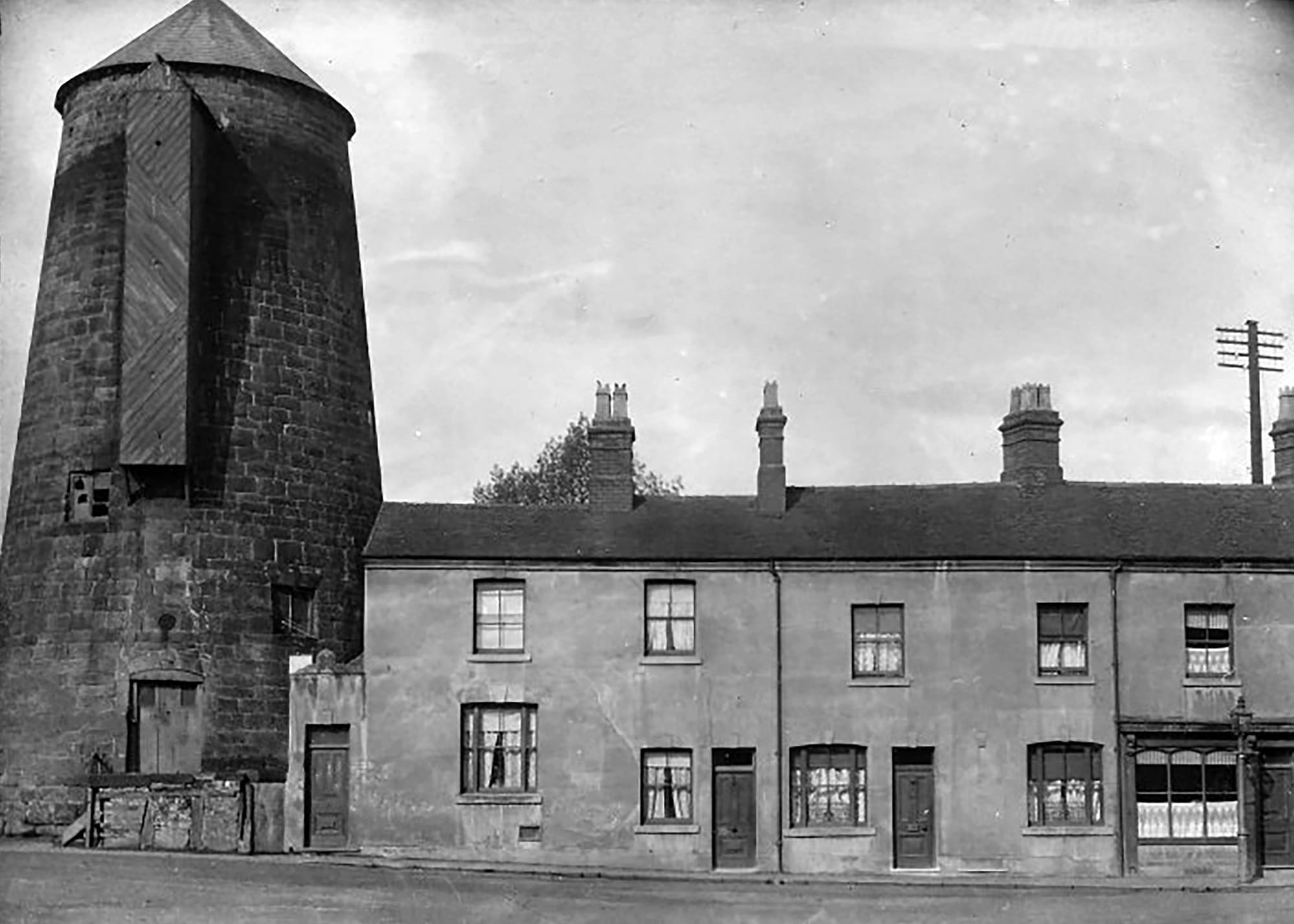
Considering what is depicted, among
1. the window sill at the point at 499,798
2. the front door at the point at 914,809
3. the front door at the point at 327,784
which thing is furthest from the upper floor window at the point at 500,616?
the front door at the point at 914,809

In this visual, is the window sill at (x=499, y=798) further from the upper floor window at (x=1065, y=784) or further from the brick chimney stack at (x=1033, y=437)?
the brick chimney stack at (x=1033, y=437)

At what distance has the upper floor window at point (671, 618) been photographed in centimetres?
3800

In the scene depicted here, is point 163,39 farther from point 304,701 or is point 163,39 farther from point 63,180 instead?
point 304,701

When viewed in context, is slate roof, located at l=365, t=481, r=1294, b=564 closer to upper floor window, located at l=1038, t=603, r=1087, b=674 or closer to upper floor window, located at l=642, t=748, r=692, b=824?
upper floor window, located at l=1038, t=603, r=1087, b=674

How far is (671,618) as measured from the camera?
38094mm

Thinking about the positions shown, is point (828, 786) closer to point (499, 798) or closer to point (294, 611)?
point (499, 798)

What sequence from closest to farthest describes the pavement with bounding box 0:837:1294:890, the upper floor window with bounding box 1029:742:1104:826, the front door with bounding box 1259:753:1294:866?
the pavement with bounding box 0:837:1294:890, the front door with bounding box 1259:753:1294:866, the upper floor window with bounding box 1029:742:1104:826

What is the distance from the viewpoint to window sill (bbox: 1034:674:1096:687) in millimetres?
37531

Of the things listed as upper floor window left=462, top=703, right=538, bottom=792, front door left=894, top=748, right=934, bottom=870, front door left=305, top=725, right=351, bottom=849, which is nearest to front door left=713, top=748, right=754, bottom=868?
front door left=894, top=748, right=934, bottom=870

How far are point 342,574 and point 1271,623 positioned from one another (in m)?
18.9

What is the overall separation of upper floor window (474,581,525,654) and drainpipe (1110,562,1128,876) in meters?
11.0

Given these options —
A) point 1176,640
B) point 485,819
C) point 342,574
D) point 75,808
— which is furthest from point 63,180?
point 1176,640

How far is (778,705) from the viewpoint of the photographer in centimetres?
3766

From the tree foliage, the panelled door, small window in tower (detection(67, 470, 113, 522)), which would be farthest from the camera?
the tree foliage
